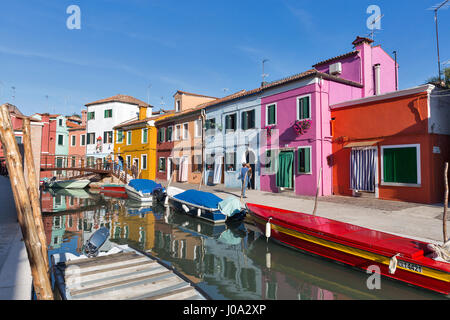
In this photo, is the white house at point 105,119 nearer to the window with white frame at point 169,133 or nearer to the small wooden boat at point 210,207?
the window with white frame at point 169,133

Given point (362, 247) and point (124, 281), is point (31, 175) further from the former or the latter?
point (362, 247)

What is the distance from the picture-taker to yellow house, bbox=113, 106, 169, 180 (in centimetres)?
2756

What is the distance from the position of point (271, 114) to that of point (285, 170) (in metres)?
3.54

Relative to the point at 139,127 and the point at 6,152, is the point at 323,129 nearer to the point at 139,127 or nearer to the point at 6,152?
the point at 6,152

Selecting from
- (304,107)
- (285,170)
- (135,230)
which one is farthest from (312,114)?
(135,230)

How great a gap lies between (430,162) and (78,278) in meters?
12.6

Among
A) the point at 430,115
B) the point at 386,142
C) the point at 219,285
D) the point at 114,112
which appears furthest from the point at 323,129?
the point at 114,112

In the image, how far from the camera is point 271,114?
55.2 ft

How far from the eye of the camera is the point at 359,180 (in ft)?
43.8

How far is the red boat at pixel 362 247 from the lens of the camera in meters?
5.33

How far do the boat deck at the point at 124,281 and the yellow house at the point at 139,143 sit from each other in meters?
22.6

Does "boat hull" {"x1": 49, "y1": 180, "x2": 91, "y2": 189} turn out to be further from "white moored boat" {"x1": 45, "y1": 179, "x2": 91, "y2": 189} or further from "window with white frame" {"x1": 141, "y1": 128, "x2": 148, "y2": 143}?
"window with white frame" {"x1": 141, "y1": 128, "x2": 148, "y2": 143}

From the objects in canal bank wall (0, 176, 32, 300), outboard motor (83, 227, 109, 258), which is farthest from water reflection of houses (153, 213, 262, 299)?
canal bank wall (0, 176, 32, 300)

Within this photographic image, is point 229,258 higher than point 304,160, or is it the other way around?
point 304,160
